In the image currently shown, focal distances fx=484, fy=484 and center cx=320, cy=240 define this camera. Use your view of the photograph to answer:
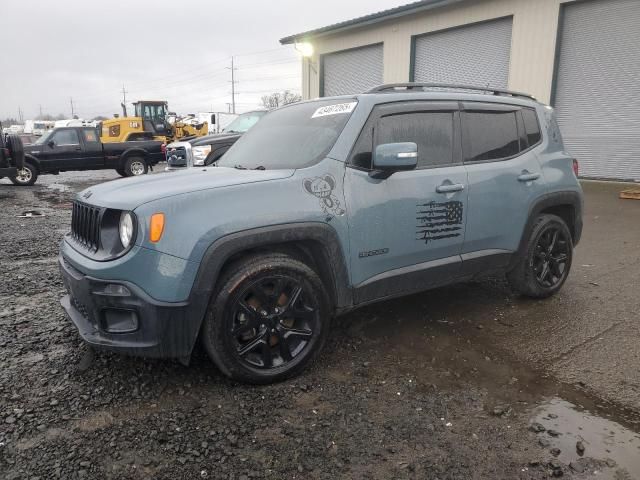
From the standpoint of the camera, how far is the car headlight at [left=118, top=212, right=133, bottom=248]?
262 cm

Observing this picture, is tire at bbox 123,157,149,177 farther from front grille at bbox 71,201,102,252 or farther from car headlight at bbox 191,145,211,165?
front grille at bbox 71,201,102,252

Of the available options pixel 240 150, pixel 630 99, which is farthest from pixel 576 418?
pixel 630 99

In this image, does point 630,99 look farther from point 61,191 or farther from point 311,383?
point 61,191

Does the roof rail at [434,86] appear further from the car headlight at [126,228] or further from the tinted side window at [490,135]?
the car headlight at [126,228]

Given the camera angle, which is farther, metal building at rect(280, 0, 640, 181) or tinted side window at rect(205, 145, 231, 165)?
metal building at rect(280, 0, 640, 181)

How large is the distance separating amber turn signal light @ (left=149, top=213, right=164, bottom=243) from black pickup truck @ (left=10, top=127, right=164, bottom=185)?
1422 centimetres

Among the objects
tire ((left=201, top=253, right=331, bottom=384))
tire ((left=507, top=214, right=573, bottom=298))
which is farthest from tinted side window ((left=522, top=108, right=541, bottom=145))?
tire ((left=201, top=253, right=331, bottom=384))

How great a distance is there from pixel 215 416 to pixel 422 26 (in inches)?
603

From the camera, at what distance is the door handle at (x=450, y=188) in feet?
11.4

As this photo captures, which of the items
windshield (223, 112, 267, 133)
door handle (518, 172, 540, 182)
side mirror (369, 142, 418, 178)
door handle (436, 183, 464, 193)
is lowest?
door handle (436, 183, 464, 193)

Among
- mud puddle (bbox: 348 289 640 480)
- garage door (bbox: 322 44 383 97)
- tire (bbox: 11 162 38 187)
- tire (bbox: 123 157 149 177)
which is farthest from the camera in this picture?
garage door (bbox: 322 44 383 97)

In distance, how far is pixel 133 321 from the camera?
2.64 m

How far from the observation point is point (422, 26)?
50.2ft

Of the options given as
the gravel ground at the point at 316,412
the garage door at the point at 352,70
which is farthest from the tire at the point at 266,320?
the garage door at the point at 352,70
